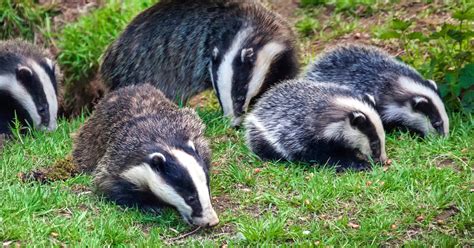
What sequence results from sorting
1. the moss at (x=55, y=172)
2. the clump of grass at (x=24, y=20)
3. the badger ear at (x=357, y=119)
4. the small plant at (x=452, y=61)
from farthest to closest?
1. the clump of grass at (x=24, y=20)
2. the small plant at (x=452, y=61)
3. the badger ear at (x=357, y=119)
4. the moss at (x=55, y=172)

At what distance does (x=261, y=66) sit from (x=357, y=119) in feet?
5.05

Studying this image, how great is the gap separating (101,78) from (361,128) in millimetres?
3280

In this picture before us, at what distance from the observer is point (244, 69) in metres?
8.12

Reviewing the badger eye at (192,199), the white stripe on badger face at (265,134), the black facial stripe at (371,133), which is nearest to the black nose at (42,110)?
the white stripe on badger face at (265,134)

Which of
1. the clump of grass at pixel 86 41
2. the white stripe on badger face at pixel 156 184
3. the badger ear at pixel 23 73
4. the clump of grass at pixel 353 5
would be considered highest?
the white stripe on badger face at pixel 156 184

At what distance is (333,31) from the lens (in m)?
10.0

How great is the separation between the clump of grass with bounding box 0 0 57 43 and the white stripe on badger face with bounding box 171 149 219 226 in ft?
16.3

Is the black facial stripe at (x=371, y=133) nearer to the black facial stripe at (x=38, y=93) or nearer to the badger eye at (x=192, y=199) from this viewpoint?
the badger eye at (x=192, y=199)

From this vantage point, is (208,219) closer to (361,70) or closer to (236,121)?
(236,121)

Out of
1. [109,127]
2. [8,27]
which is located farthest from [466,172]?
[8,27]

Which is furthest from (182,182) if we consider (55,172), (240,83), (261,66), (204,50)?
(204,50)

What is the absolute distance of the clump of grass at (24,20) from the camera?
34.4ft

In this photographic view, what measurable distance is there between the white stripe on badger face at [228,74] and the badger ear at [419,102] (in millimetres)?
1617

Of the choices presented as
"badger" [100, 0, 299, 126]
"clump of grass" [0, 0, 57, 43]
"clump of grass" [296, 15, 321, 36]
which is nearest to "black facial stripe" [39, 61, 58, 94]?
"badger" [100, 0, 299, 126]
